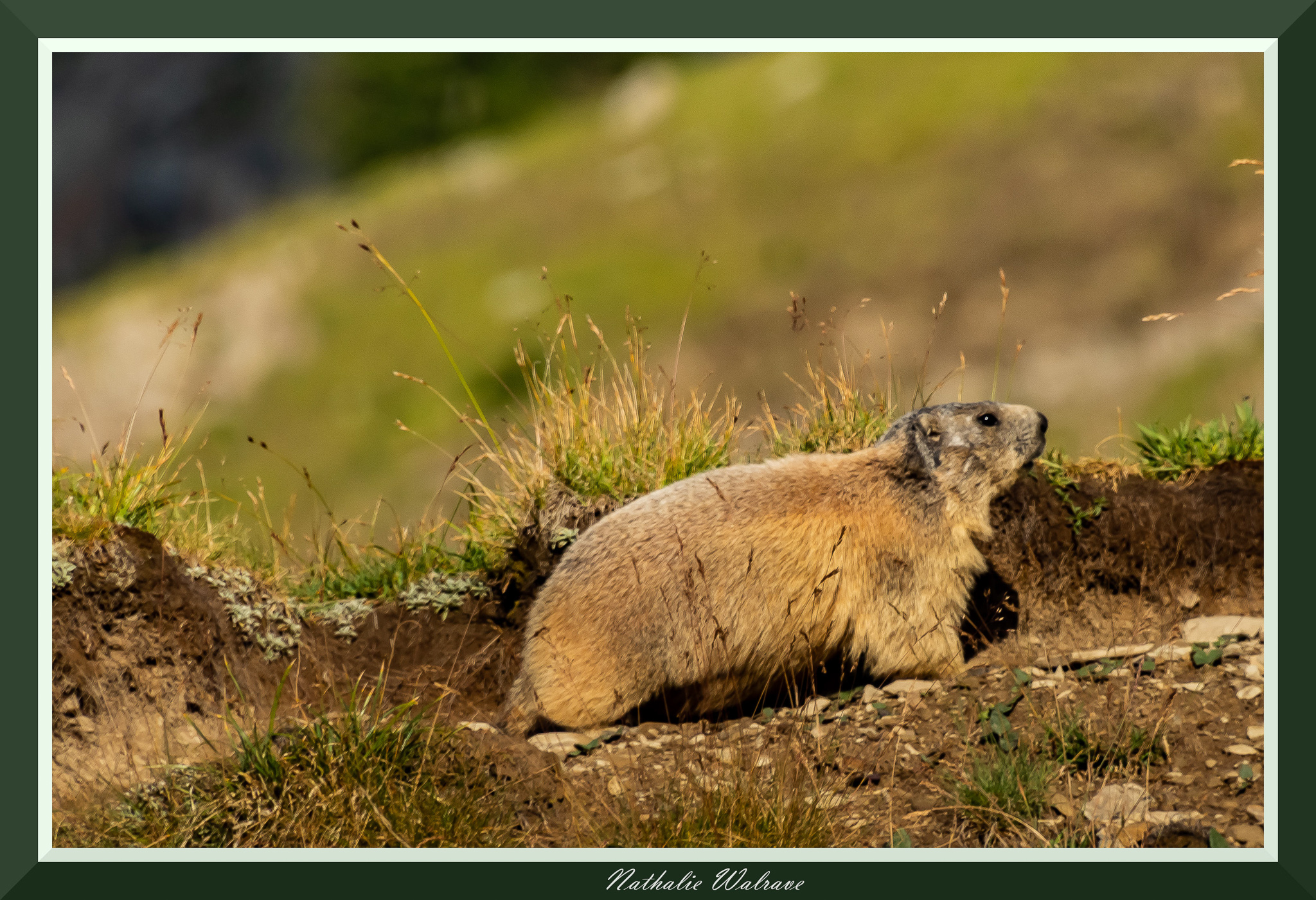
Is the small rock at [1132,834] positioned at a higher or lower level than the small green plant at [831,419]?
lower

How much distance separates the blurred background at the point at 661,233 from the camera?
81.0ft

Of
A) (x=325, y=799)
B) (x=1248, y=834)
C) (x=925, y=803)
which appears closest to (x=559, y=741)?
(x=325, y=799)

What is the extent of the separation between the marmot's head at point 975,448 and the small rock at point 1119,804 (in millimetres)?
2270

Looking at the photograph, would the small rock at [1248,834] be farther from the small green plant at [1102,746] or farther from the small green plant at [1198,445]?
the small green plant at [1198,445]

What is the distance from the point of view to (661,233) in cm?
→ 3431

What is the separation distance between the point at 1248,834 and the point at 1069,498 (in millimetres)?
3245

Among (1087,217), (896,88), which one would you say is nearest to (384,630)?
(1087,217)

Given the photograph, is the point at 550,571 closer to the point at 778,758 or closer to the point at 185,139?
the point at 778,758

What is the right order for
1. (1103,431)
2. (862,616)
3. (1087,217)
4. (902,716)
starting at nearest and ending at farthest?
(902,716) < (862,616) < (1103,431) < (1087,217)

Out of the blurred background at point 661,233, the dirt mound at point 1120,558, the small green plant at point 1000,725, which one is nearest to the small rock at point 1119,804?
the small green plant at point 1000,725

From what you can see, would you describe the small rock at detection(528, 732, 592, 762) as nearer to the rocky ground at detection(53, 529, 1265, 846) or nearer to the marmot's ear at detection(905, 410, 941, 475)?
the rocky ground at detection(53, 529, 1265, 846)

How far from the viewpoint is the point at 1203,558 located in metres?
7.21

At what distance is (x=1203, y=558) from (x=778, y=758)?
13.2 feet

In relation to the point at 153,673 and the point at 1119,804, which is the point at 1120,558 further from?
the point at 153,673
